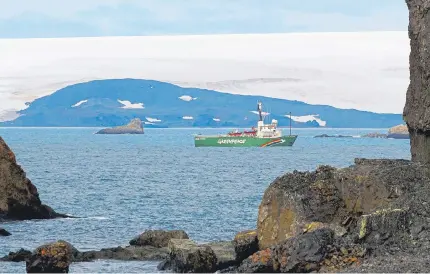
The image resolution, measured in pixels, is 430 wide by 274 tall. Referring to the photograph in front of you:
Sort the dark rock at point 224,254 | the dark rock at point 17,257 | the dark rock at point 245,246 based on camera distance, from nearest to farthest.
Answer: the dark rock at point 224,254, the dark rock at point 245,246, the dark rock at point 17,257

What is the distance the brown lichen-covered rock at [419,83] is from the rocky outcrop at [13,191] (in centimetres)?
2129

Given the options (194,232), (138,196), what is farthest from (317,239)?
(138,196)

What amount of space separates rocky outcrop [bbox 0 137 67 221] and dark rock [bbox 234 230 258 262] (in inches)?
789

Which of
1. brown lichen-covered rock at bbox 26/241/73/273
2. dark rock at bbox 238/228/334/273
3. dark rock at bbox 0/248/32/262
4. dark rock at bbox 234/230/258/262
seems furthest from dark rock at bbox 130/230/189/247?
dark rock at bbox 238/228/334/273

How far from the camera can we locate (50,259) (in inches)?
1225

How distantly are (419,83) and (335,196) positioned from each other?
627cm

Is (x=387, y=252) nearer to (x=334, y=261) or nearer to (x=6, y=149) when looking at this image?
(x=334, y=261)

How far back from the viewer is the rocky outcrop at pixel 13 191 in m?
49.8

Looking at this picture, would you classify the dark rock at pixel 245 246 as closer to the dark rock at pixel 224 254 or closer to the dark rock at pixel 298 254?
the dark rock at pixel 224 254

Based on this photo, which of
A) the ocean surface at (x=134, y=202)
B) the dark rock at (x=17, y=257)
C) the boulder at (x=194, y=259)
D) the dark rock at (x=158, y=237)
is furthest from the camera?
the ocean surface at (x=134, y=202)

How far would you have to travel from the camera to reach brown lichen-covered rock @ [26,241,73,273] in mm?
30984

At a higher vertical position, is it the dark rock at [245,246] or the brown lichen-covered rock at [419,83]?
the brown lichen-covered rock at [419,83]

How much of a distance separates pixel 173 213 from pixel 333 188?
91.5ft

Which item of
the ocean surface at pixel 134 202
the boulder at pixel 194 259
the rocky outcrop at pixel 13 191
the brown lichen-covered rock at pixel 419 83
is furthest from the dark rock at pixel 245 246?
the rocky outcrop at pixel 13 191
